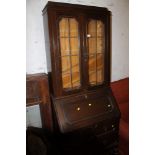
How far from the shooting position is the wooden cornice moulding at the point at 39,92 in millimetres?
1621

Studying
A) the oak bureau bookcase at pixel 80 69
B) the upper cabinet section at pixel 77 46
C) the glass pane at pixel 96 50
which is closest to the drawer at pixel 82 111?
the oak bureau bookcase at pixel 80 69

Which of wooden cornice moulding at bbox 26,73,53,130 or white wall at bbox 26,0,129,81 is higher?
white wall at bbox 26,0,129,81

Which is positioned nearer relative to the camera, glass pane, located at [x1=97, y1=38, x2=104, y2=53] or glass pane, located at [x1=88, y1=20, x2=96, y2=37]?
glass pane, located at [x1=88, y1=20, x2=96, y2=37]

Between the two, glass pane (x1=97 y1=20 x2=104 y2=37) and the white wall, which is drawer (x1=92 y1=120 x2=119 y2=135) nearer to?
the white wall

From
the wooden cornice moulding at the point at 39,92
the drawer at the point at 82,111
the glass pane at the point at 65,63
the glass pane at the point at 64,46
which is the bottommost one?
the drawer at the point at 82,111

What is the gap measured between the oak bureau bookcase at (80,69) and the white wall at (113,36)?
18 centimetres

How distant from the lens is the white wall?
177 cm

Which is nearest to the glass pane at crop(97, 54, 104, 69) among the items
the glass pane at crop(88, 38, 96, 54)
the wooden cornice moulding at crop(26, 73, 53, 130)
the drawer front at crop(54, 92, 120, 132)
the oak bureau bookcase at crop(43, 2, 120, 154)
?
the oak bureau bookcase at crop(43, 2, 120, 154)

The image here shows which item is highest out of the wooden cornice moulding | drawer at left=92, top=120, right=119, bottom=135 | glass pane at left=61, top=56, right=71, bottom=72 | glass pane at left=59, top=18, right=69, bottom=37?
glass pane at left=59, top=18, right=69, bottom=37

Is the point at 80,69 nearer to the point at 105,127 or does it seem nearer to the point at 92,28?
the point at 92,28

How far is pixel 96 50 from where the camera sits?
6.26 ft

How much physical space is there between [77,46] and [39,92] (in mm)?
664

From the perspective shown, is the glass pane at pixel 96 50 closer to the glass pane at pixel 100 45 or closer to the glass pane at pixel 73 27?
the glass pane at pixel 100 45
